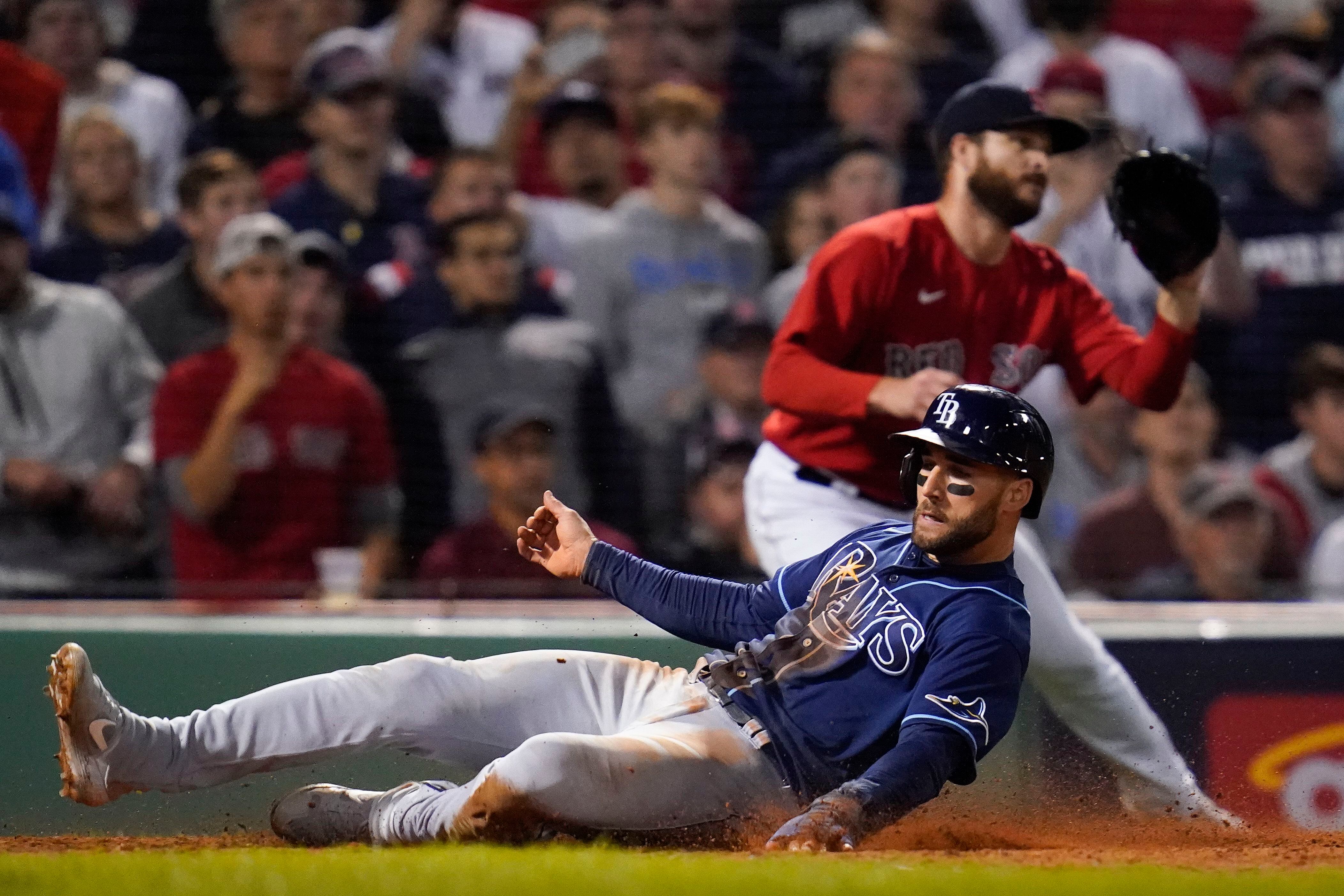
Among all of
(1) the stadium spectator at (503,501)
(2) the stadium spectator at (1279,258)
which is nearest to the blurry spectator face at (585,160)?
(1) the stadium spectator at (503,501)

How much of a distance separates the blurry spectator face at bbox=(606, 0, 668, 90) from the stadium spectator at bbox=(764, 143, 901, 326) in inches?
42.0

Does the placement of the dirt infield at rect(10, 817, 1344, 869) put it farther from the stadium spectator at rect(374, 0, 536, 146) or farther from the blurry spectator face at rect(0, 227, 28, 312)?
the stadium spectator at rect(374, 0, 536, 146)

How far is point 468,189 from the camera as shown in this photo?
759 cm

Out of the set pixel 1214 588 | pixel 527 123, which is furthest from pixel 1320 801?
pixel 527 123

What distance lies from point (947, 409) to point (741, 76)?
487 cm

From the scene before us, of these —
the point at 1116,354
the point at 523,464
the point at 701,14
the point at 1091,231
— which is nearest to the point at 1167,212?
the point at 1116,354

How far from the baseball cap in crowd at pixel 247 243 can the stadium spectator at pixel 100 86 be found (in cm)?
126

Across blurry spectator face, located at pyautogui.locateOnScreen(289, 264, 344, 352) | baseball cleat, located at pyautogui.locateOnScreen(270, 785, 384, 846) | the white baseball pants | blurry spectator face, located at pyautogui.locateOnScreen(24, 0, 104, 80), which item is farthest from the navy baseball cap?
blurry spectator face, located at pyautogui.locateOnScreen(24, 0, 104, 80)

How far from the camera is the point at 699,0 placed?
852 centimetres

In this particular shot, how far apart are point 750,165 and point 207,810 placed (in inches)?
176

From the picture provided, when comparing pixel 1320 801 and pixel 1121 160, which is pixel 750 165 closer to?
pixel 1121 160

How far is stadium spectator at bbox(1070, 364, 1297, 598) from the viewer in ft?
23.3

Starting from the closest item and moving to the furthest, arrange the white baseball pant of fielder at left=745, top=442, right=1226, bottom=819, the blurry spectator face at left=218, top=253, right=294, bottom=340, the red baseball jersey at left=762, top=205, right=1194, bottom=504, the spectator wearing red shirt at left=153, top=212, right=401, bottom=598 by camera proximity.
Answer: the white baseball pant of fielder at left=745, top=442, right=1226, bottom=819 < the red baseball jersey at left=762, top=205, right=1194, bottom=504 < the spectator wearing red shirt at left=153, top=212, right=401, bottom=598 < the blurry spectator face at left=218, top=253, right=294, bottom=340

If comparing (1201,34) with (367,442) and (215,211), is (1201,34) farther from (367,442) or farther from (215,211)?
(215,211)
